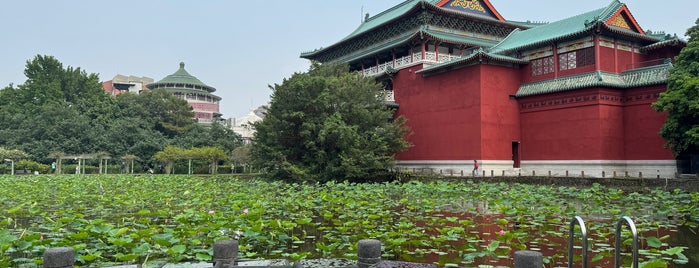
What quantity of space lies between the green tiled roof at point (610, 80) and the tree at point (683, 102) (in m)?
1.54

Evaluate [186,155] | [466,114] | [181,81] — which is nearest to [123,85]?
[181,81]

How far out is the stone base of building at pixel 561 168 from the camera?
710 inches

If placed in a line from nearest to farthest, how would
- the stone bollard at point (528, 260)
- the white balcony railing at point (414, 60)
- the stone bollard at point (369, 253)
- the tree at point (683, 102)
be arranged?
the stone bollard at point (528, 260), the stone bollard at point (369, 253), the tree at point (683, 102), the white balcony railing at point (414, 60)

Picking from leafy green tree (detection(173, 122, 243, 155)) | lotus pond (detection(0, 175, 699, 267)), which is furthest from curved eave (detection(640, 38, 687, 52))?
leafy green tree (detection(173, 122, 243, 155))

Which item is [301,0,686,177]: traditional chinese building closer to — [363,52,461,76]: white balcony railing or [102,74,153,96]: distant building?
[363,52,461,76]: white balcony railing

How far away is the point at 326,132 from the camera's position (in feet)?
61.1

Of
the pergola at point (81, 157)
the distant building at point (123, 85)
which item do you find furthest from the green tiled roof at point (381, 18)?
the distant building at point (123, 85)

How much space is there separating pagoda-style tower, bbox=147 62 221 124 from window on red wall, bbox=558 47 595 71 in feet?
161

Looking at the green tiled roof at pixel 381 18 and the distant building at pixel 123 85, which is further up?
the distant building at pixel 123 85

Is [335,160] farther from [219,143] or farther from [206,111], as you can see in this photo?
[206,111]

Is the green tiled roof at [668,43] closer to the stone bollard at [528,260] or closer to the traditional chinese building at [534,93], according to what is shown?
the traditional chinese building at [534,93]

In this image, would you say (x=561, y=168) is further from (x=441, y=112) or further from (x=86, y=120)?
(x=86, y=120)

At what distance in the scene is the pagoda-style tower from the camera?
6269 cm

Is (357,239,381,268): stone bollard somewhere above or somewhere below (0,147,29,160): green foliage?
below
